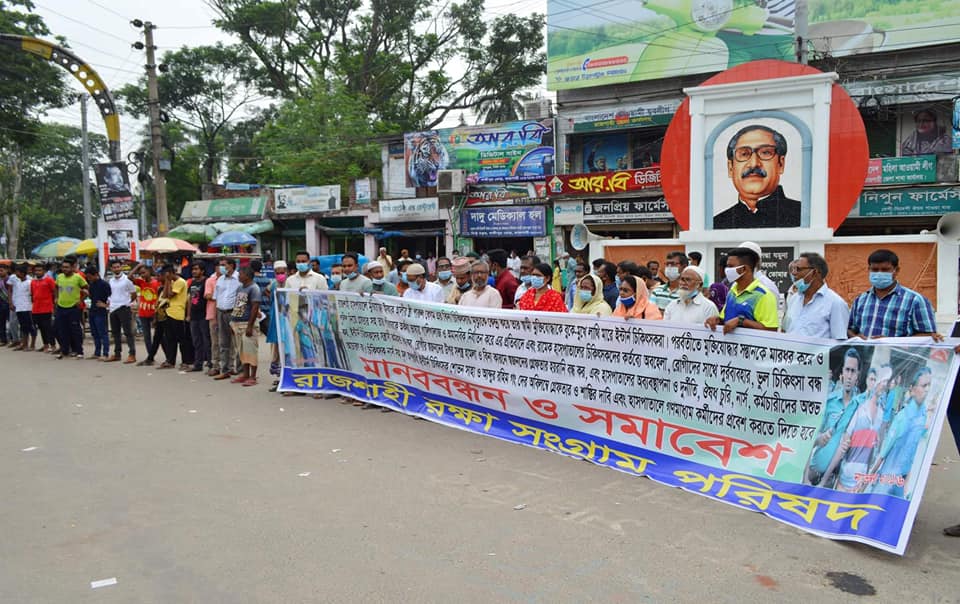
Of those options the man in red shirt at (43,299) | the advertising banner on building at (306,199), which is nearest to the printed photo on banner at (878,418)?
the man in red shirt at (43,299)

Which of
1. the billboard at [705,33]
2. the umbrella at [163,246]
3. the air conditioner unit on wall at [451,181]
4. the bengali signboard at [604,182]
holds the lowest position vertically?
the umbrella at [163,246]

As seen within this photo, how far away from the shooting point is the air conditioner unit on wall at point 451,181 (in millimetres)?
25312

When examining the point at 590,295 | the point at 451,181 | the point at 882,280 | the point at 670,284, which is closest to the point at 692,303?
the point at 590,295

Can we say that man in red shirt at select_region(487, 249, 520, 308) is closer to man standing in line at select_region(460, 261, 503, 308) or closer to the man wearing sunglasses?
man standing in line at select_region(460, 261, 503, 308)

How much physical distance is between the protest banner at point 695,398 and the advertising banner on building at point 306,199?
838 inches

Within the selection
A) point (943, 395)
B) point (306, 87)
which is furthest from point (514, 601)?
point (306, 87)

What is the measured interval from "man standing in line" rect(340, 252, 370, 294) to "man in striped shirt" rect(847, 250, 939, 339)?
515 cm

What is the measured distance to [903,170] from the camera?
1936 cm

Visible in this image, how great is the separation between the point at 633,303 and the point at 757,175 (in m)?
6.21

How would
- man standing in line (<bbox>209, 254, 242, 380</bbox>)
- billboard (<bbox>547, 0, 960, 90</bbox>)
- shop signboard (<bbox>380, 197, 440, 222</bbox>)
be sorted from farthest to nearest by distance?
shop signboard (<bbox>380, 197, 440, 222</bbox>) → billboard (<bbox>547, 0, 960, 90</bbox>) → man standing in line (<bbox>209, 254, 242, 380</bbox>)

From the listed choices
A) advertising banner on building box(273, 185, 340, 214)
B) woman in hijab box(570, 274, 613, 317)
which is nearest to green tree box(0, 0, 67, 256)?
advertising banner on building box(273, 185, 340, 214)

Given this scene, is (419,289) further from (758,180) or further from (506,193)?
(506,193)

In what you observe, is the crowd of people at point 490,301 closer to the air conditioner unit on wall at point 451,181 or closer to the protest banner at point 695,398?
the protest banner at point 695,398

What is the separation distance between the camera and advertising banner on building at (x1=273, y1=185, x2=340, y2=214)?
1123 inches
